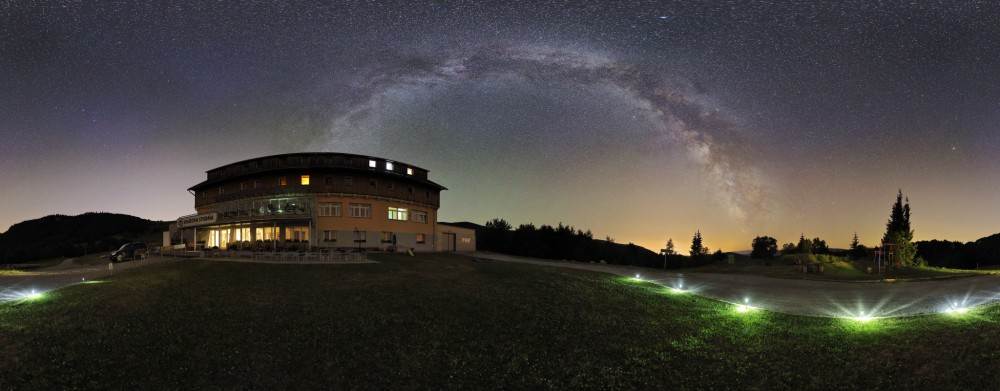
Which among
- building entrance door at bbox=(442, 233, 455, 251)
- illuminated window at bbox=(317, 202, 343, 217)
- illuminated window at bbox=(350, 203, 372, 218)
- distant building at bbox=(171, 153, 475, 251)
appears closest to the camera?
distant building at bbox=(171, 153, 475, 251)

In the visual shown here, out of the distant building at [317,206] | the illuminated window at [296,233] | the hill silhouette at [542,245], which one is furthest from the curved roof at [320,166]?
the hill silhouette at [542,245]

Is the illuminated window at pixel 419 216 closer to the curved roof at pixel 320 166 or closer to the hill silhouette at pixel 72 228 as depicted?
the curved roof at pixel 320 166

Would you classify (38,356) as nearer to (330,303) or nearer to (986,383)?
(330,303)

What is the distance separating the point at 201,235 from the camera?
180ft

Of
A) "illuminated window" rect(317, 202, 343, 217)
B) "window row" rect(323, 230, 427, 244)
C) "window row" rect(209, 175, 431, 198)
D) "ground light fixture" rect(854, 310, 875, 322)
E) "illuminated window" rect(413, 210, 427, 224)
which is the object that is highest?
"window row" rect(209, 175, 431, 198)

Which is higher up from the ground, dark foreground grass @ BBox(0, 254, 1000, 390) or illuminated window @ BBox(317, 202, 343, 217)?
illuminated window @ BBox(317, 202, 343, 217)

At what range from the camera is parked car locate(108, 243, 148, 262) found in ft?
126

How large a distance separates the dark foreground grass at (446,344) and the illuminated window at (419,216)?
33623mm

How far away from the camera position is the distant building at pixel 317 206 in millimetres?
45312

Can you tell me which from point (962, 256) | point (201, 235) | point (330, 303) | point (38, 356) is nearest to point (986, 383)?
point (330, 303)

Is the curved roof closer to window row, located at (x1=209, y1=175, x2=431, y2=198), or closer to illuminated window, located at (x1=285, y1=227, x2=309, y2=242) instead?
window row, located at (x1=209, y1=175, x2=431, y2=198)

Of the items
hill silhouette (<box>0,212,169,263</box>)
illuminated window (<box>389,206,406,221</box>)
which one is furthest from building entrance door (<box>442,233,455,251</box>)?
hill silhouette (<box>0,212,169,263</box>)

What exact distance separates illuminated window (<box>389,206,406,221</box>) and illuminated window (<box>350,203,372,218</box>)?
8.74 feet

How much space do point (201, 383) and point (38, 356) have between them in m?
4.75
